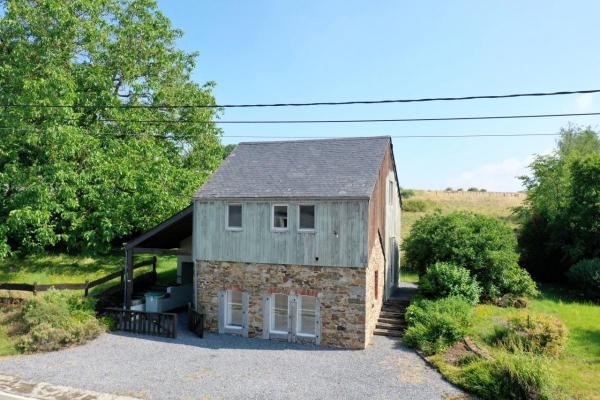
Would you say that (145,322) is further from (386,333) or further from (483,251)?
(483,251)

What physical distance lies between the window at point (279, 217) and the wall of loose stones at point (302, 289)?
160 cm

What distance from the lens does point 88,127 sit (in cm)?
2622

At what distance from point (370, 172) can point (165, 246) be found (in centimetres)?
1188

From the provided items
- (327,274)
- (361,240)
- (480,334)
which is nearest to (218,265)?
(327,274)

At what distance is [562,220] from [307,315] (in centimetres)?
2010

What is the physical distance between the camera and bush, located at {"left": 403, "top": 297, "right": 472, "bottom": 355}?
1516 centimetres

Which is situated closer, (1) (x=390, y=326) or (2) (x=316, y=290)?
(2) (x=316, y=290)

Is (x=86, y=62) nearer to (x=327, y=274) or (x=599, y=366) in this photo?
(x=327, y=274)

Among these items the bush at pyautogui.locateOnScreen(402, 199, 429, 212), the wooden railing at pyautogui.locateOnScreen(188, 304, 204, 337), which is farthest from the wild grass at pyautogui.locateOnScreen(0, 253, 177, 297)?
the bush at pyautogui.locateOnScreen(402, 199, 429, 212)

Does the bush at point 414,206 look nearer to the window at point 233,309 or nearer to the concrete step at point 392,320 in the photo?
the concrete step at point 392,320

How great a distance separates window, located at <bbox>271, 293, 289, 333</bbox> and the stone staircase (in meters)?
3.89

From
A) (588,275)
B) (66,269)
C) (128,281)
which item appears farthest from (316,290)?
(66,269)

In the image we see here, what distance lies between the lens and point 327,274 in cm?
1623

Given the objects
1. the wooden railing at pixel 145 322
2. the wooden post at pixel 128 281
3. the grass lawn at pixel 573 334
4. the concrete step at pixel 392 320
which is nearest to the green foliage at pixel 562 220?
the grass lawn at pixel 573 334
